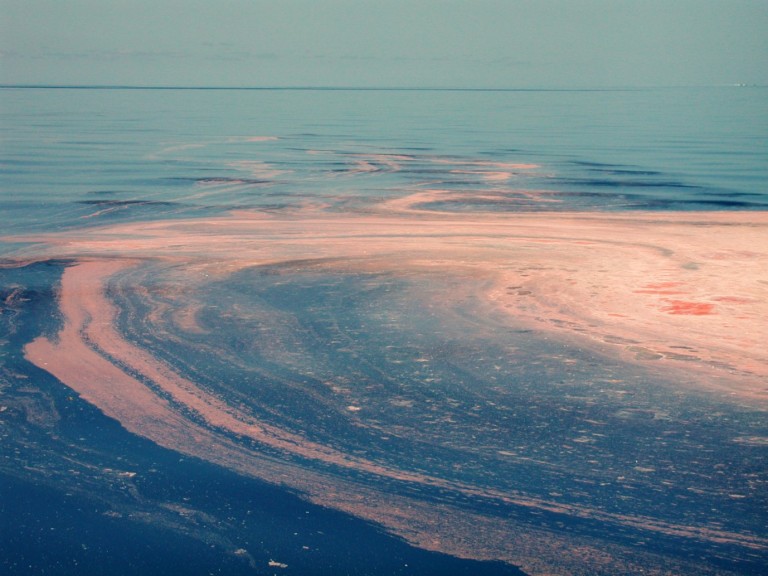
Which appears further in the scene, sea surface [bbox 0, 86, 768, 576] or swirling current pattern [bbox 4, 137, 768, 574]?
swirling current pattern [bbox 4, 137, 768, 574]

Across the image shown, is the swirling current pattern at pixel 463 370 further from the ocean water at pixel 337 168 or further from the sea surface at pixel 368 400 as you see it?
the ocean water at pixel 337 168

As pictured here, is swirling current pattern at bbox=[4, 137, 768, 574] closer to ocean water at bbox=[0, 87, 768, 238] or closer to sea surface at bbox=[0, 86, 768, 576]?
sea surface at bbox=[0, 86, 768, 576]

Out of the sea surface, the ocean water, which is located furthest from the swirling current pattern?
the ocean water

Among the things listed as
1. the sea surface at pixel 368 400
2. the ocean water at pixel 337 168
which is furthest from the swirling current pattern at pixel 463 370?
the ocean water at pixel 337 168

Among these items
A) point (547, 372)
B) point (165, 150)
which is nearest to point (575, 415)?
point (547, 372)

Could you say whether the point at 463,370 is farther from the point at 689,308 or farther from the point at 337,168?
the point at 337,168

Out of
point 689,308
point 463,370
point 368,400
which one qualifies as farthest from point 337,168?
point 368,400

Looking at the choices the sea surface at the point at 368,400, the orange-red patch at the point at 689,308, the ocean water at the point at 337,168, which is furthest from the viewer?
the ocean water at the point at 337,168

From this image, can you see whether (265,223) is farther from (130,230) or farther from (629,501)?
(629,501)

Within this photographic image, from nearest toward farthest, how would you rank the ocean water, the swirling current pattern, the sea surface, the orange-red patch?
the sea surface, the swirling current pattern, the orange-red patch, the ocean water
